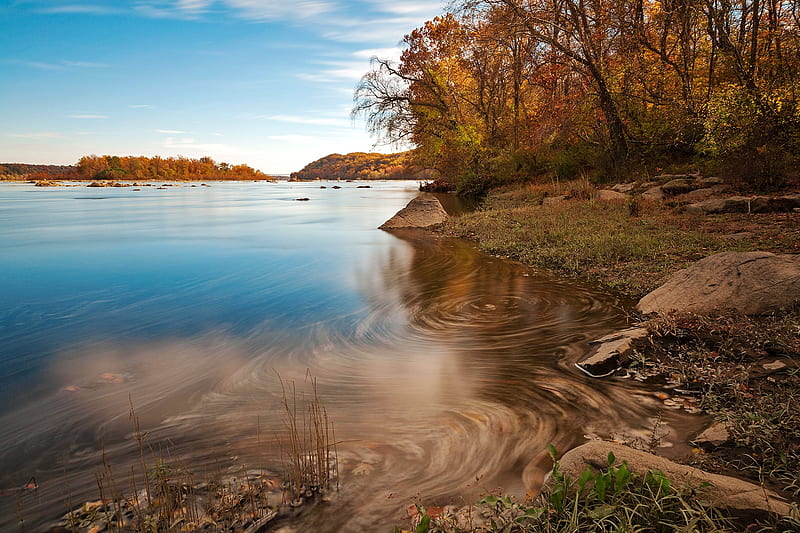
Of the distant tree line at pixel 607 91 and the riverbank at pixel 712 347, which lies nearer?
the riverbank at pixel 712 347

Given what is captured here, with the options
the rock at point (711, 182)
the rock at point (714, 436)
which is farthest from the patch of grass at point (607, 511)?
the rock at point (711, 182)

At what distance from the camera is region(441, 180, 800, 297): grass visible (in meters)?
8.28

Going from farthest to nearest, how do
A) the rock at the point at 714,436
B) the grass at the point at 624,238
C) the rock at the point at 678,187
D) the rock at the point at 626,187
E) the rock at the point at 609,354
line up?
1. the rock at the point at 626,187
2. the rock at the point at 678,187
3. the grass at the point at 624,238
4. the rock at the point at 609,354
5. the rock at the point at 714,436

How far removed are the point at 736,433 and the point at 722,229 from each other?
9.20 metres

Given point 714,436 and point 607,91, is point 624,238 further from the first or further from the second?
point 607,91

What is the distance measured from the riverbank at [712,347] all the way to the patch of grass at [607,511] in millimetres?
25

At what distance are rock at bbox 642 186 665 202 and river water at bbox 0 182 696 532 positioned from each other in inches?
313

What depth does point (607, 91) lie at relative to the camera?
1959 centimetres

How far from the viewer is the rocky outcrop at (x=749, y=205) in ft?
37.0

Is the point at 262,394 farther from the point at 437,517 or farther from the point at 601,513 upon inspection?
the point at 601,513

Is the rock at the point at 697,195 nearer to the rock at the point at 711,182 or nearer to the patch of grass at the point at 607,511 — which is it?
the rock at the point at 711,182

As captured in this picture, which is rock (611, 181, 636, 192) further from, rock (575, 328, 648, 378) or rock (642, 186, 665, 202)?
rock (575, 328, 648, 378)

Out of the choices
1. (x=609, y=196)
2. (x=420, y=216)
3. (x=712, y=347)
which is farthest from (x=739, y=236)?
(x=420, y=216)

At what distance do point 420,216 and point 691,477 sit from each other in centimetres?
1682
